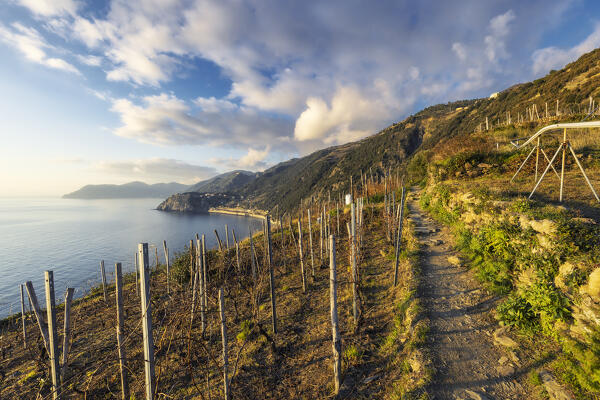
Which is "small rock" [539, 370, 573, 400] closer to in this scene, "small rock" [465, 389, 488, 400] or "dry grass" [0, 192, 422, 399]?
"small rock" [465, 389, 488, 400]

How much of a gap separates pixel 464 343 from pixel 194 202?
175962 mm

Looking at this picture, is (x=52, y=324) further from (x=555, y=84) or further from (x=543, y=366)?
(x=555, y=84)

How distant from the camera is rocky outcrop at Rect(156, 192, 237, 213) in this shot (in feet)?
520

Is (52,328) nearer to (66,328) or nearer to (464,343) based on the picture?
(66,328)

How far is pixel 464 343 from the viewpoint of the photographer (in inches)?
203

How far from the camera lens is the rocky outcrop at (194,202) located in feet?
520

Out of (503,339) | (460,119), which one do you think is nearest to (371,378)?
(503,339)

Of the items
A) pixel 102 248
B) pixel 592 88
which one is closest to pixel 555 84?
pixel 592 88

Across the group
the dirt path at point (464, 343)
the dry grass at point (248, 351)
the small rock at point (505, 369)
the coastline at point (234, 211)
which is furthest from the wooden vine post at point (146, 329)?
the coastline at point (234, 211)

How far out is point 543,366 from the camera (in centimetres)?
420

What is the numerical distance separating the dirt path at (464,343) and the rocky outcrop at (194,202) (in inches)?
6632

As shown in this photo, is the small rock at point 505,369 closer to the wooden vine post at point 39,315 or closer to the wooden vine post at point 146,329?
the wooden vine post at point 146,329

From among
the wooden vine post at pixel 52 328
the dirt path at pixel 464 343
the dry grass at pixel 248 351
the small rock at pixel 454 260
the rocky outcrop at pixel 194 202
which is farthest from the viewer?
the rocky outcrop at pixel 194 202

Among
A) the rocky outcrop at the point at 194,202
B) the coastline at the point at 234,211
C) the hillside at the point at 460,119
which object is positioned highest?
the hillside at the point at 460,119
